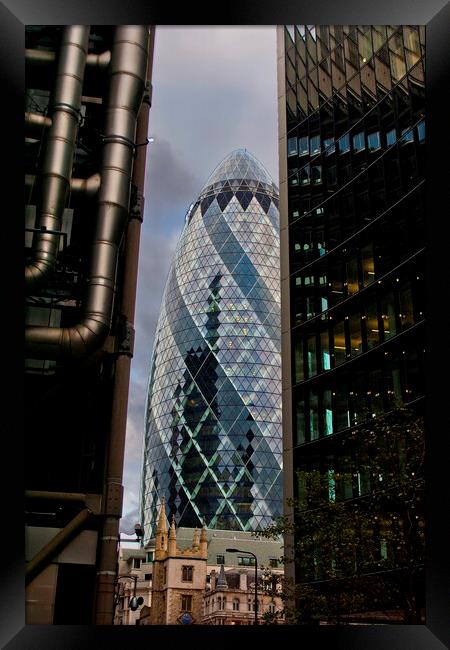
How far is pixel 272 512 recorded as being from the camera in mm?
111375

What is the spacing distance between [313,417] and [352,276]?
6278mm

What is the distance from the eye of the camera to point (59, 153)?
17.9 meters

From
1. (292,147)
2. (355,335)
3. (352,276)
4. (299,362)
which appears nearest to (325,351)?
(299,362)

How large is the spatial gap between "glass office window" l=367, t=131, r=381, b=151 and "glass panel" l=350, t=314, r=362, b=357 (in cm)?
716

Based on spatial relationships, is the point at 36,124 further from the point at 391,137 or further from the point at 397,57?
the point at 397,57

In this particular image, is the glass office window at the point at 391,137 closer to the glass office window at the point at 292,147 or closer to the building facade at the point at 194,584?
the glass office window at the point at 292,147

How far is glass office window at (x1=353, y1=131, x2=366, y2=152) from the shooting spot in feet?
107

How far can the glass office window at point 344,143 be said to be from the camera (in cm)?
3409

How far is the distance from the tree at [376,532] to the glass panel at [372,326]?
4.95 meters
